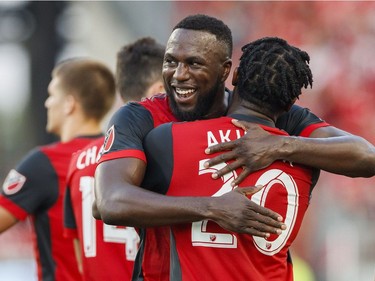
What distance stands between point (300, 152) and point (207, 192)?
0.43m

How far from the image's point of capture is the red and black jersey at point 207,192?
13.0 feet

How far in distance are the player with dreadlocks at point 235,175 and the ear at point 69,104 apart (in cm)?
222

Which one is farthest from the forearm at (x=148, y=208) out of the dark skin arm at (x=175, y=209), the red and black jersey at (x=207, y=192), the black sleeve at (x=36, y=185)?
the black sleeve at (x=36, y=185)

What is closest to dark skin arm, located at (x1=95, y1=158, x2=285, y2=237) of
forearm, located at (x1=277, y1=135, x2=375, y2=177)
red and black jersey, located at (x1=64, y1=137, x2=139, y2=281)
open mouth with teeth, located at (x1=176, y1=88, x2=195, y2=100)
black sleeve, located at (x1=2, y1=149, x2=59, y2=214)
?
forearm, located at (x1=277, y1=135, x2=375, y2=177)

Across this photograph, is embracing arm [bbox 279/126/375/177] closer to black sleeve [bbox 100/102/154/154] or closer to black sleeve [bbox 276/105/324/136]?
black sleeve [bbox 276/105/324/136]

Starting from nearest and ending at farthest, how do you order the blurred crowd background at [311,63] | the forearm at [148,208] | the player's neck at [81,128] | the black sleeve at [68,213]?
1. the forearm at [148,208]
2. the black sleeve at [68,213]
3. the player's neck at [81,128]
4. the blurred crowd background at [311,63]

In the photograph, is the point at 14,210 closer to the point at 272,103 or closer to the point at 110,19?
the point at 272,103

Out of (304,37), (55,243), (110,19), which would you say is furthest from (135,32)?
(55,243)

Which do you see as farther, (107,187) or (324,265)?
(324,265)

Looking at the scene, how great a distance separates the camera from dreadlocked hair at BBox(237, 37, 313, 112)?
404 cm

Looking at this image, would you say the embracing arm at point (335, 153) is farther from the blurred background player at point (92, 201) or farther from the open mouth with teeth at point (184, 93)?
the blurred background player at point (92, 201)

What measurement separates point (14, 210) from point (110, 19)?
990 cm

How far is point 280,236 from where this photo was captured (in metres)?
4.07

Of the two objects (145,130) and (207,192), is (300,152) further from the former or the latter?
(145,130)
